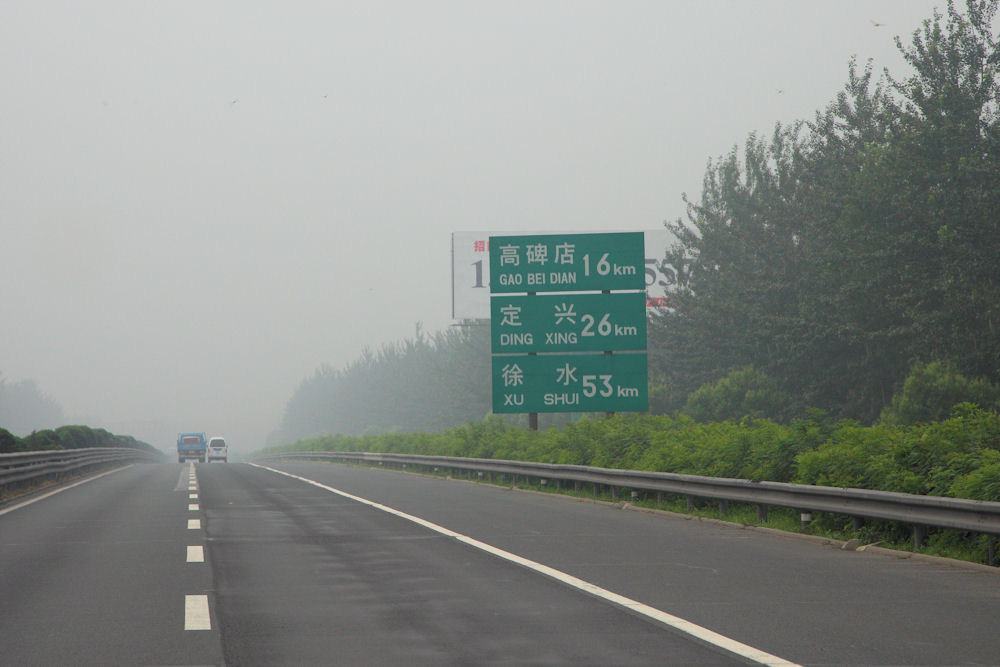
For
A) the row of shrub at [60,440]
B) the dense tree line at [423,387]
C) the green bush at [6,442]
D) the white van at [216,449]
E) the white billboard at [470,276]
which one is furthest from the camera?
the dense tree line at [423,387]

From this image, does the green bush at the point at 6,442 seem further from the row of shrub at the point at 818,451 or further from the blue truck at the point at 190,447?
the blue truck at the point at 190,447

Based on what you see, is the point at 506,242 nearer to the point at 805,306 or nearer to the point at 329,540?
the point at 329,540

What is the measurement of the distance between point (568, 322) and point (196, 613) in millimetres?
21729

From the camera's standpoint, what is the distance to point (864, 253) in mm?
47906

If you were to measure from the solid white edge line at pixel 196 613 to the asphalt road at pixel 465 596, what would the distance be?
4 centimetres

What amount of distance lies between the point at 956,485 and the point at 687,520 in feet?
18.5

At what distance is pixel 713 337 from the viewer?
6347 centimetres

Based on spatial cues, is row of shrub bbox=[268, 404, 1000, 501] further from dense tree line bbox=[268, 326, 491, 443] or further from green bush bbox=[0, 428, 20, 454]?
dense tree line bbox=[268, 326, 491, 443]

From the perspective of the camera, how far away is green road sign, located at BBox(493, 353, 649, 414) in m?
29.4

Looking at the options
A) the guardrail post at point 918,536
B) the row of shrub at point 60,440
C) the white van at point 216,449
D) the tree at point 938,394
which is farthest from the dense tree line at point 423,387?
A: the guardrail post at point 918,536

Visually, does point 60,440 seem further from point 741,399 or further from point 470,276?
point 741,399

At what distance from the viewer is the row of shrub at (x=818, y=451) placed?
13.0 meters

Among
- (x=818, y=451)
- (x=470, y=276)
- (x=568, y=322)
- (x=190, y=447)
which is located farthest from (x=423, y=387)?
(x=818, y=451)

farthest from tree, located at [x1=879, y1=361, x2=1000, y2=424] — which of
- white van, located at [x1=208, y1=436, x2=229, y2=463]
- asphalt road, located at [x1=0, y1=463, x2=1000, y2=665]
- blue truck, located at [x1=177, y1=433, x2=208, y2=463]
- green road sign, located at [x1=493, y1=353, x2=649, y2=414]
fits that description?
blue truck, located at [x1=177, y1=433, x2=208, y2=463]
